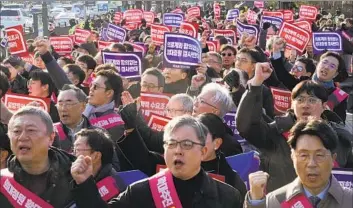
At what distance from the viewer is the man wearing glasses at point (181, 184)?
3828mm

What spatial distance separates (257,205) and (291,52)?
26.9ft

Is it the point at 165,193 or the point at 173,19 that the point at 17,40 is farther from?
the point at 173,19

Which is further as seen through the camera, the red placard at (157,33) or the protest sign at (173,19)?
the protest sign at (173,19)

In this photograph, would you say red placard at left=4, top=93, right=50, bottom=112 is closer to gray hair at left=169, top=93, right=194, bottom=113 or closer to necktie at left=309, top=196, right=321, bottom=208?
gray hair at left=169, top=93, right=194, bottom=113

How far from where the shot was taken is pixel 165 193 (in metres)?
3.82

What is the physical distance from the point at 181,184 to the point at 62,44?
999 centimetres

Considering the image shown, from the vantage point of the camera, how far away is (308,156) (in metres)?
3.91

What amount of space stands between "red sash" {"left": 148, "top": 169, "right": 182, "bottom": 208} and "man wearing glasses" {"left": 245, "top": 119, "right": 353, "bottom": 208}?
486mm

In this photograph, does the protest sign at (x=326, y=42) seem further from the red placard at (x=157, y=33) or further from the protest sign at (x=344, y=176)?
the protest sign at (x=344, y=176)

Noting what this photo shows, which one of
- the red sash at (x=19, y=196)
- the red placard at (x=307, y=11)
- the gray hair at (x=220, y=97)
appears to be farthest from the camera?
the red placard at (x=307, y=11)

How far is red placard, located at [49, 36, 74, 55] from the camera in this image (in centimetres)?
1345

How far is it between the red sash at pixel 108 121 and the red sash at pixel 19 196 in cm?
179

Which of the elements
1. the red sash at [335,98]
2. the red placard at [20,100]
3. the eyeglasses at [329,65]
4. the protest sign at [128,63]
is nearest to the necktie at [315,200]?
the red placard at [20,100]

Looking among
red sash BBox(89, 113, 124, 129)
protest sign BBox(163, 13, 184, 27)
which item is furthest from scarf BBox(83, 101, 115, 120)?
protest sign BBox(163, 13, 184, 27)
